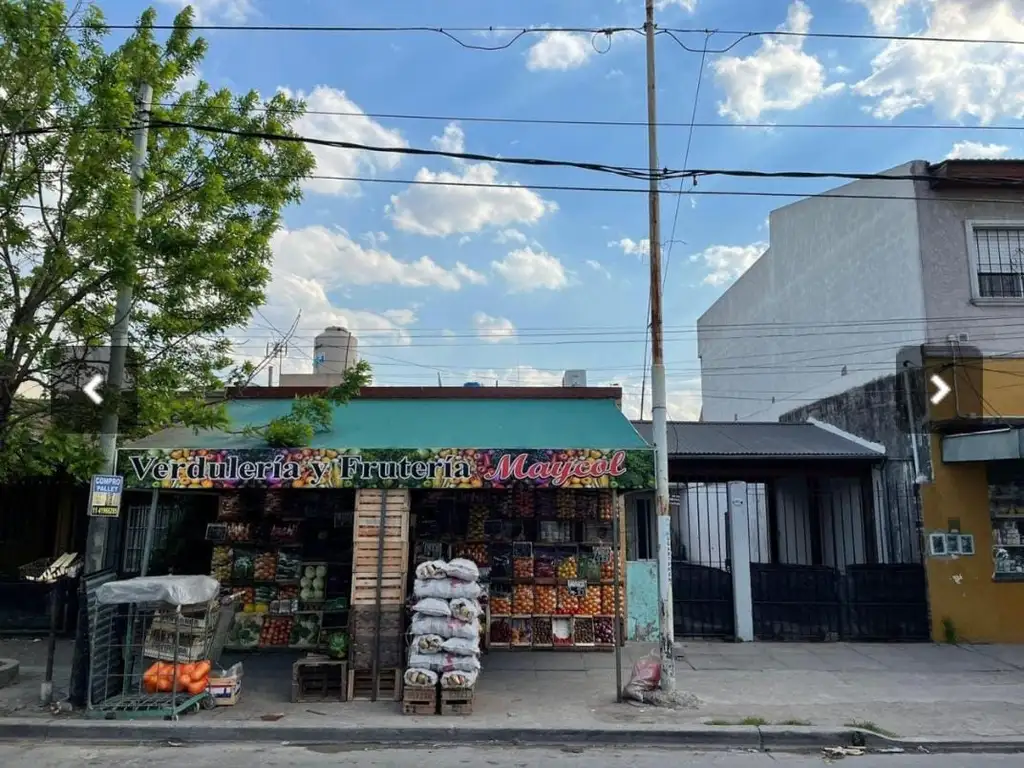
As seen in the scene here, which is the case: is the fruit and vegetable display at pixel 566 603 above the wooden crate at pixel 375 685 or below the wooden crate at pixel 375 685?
above

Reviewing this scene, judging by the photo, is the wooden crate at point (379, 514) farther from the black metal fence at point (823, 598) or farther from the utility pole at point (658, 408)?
the black metal fence at point (823, 598)

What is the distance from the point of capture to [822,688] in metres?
9.26

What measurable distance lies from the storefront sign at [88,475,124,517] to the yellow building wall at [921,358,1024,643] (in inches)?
476

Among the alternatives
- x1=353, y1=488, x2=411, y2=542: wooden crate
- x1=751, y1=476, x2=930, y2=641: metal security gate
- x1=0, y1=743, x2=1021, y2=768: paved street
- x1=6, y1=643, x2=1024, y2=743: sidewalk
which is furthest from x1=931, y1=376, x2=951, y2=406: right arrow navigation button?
x1=353, y1=488, x2=411, y2=542: wooden crate

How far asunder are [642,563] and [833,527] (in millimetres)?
5890

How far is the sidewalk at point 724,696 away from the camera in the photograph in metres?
7.69

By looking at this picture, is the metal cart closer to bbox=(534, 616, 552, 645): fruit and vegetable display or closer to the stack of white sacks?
the stack of white sacks

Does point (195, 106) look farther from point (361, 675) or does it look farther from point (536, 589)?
point (536, 589)

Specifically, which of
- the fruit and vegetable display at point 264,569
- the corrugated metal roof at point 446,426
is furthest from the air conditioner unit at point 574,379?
the fruit and vegetable display at point 264,569

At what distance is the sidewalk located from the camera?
25.2ft

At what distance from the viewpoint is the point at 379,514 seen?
29.9ft

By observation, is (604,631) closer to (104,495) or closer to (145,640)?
(145,640)

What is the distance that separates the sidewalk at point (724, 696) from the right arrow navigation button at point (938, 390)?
13.0 ft

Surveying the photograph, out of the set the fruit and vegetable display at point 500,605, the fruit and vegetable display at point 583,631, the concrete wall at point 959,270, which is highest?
the concrete wall at point 959,270
